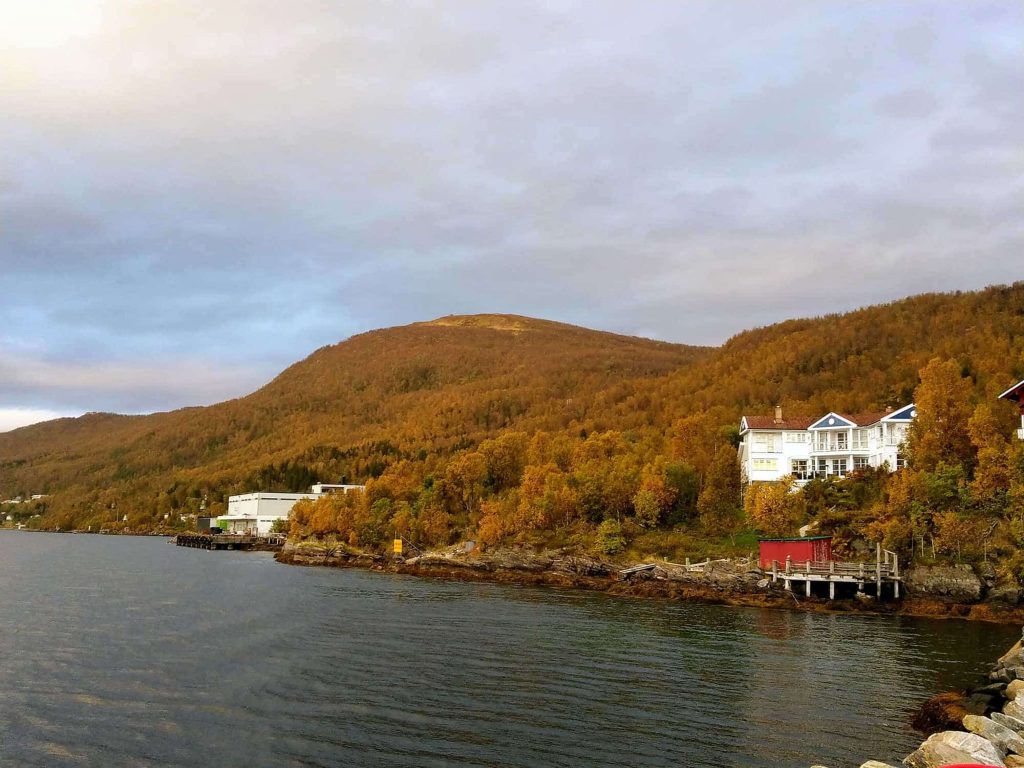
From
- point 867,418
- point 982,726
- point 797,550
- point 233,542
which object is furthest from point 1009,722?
point 233,542

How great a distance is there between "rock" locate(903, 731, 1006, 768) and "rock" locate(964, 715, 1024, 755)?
1.11 m

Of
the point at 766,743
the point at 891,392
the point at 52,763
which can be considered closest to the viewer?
the point at 52,763

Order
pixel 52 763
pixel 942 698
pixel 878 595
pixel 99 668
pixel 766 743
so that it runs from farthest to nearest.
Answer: pixel 878 595 → pixel 99 668 → pixel 942 698 → pixel 766 743 → pixel 52 763

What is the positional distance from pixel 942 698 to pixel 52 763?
105 ft

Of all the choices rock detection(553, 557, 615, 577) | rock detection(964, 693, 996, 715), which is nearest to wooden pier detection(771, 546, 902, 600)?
rock detection(553, 557, 615, 577)

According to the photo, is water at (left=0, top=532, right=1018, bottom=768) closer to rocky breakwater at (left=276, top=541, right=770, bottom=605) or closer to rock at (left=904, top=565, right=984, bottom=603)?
rock at (left=904, top=565, right=984, bottom=603)

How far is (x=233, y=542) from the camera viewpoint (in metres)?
165

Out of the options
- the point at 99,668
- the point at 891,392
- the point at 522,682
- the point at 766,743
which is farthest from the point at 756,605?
the point at 891,392

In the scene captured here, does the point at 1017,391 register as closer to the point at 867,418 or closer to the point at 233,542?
the point at 867,418

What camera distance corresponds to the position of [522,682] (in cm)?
3425

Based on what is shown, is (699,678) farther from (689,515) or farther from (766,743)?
(689,515)

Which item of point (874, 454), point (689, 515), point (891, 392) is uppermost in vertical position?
point (891, 392)

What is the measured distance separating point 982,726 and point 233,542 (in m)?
162

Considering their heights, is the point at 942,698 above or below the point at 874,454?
below
